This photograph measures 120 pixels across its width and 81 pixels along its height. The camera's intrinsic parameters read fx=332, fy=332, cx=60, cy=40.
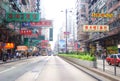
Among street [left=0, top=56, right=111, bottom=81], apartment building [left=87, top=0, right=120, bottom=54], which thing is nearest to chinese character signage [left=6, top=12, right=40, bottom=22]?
apartment building [left=87, top=0, right=120, bottom=54]

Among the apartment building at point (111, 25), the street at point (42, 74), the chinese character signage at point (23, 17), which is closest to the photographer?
the street at point (42, 74)

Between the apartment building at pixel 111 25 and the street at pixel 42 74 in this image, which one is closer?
the street at pixel 42 74

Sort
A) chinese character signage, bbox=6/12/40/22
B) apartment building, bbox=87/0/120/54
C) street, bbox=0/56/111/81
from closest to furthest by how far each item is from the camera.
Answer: street, bbox=0/56/111/81, chinese character signage, bbox=6/12/40/22, apartment building, bbox=87/0/120/54

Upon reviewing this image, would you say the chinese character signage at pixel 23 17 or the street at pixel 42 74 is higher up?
the chinese character signage at pixel 23 17

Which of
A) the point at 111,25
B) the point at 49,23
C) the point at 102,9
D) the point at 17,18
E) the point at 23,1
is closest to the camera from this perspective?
the point at 17,18

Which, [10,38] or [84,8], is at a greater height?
[84,8]

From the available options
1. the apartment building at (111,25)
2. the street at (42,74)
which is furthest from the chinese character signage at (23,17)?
the street at (42,74)

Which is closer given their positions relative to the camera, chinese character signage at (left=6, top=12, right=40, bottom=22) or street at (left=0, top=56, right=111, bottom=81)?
street at (left=0, top=56, right=111, bottom=81)

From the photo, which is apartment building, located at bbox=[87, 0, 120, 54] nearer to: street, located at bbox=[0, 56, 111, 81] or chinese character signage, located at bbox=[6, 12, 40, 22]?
chinese character signage, located at bbox=[6, 12, 40, 22]

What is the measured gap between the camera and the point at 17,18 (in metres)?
61.7

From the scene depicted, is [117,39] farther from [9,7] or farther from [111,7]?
[9,7]

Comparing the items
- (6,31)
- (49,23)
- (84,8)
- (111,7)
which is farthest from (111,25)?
(84,8)

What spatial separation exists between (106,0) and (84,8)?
2540 inches

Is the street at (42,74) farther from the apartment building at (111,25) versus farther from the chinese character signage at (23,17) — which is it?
the apartment building at (111,25)
